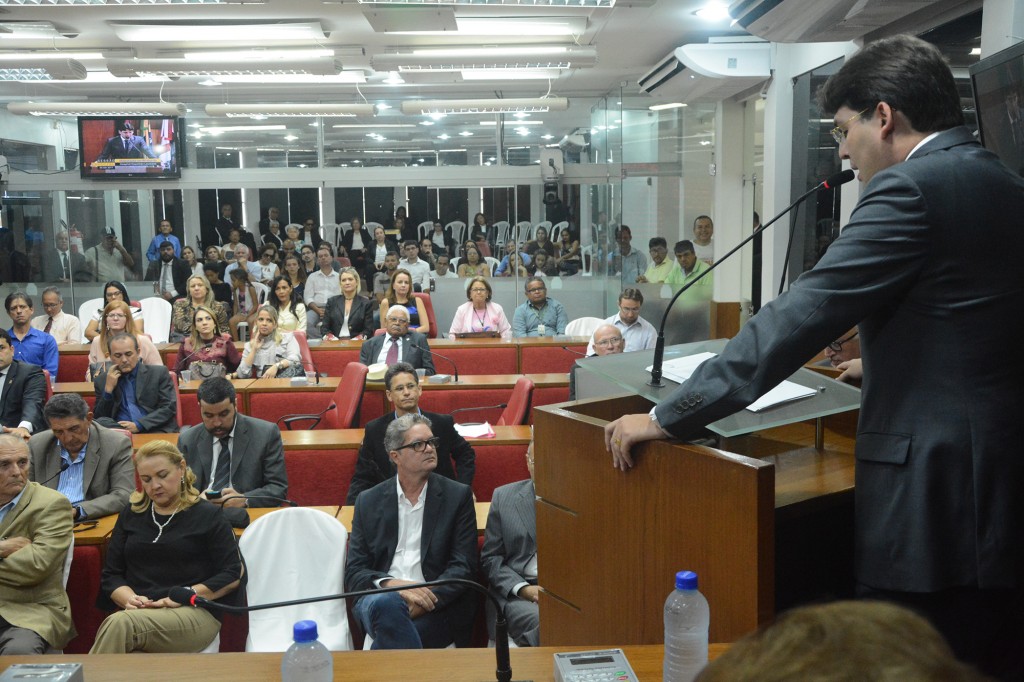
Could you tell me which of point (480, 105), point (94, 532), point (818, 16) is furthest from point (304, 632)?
point (480, 105)

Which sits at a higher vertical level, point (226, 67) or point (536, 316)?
point (226, 67)

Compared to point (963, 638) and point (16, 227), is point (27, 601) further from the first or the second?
point (16, 227)

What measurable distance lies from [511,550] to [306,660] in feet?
6.65

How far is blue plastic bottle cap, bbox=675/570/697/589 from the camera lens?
1488 mm

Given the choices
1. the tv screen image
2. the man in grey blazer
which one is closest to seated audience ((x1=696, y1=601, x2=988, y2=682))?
the man in grey blazer

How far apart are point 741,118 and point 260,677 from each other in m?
8.93

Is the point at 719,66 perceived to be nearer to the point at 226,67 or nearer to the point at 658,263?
the point at 658,263

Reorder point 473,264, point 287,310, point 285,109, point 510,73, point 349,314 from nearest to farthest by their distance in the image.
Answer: point 287,310 → point 349,314 → point 510,73 → point 285,109 → point 473,264

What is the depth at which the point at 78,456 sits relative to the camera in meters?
4.69

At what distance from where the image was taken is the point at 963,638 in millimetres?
1442

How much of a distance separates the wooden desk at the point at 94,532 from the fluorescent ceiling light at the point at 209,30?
5.21 metres

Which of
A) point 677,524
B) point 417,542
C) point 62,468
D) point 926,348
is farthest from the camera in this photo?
point 62,468

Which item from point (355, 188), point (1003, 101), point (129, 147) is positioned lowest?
point (1003, 101)

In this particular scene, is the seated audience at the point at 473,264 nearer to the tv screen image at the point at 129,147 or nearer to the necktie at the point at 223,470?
the tv screen image at the point at 129,147
